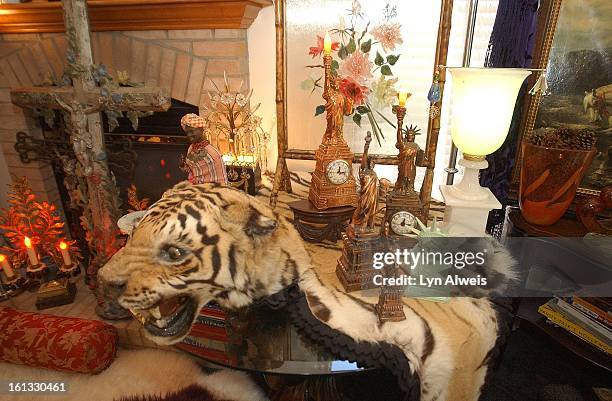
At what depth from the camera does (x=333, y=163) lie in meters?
1.82

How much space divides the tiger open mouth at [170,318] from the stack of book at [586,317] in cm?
169

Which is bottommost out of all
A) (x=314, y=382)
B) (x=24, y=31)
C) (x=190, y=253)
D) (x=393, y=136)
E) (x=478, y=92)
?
(x=314, y=382)

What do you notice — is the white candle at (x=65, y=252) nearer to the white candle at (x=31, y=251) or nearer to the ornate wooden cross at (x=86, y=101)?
the white candle at (x=31, y=251)

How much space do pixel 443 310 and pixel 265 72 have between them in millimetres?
1726

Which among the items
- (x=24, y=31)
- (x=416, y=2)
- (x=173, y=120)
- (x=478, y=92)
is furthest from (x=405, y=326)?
(x=24, y=31)

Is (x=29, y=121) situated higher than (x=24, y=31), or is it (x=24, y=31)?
(x=24, y=31)

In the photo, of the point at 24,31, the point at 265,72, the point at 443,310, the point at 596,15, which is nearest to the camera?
the point at 443,310

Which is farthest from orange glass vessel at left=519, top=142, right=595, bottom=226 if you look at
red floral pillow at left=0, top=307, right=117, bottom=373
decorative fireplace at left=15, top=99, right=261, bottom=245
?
red floral pillow at left=0, top=307, right=117, bottom=373

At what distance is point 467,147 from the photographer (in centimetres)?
164

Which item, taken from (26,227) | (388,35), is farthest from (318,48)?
(26,227)

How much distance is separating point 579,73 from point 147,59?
97.4 inches

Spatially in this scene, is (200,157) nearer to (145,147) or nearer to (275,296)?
(275,296)

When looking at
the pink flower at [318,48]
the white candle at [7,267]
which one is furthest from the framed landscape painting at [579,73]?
the white candle at [7,267]

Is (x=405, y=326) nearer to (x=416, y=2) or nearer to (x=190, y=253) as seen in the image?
(x=190, y=253)
